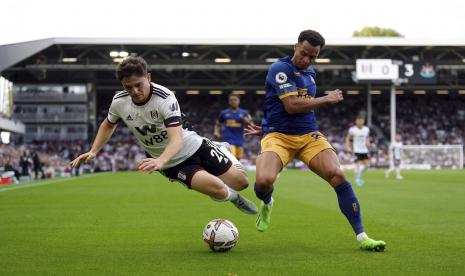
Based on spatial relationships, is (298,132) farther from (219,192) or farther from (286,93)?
(219,192)

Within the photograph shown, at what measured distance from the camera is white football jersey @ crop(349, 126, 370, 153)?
23.6m

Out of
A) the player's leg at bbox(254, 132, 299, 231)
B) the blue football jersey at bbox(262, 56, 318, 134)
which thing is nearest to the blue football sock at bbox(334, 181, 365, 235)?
the player's leg at bbox(254, 132, 299, 231)

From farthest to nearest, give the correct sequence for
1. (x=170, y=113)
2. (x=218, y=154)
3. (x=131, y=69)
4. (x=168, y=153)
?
1. (x=218, y=154)
2. (x=170, y=113)
3. (x=131, y=69)
4. (x=168, y=153)

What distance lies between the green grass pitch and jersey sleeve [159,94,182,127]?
4.54 ft

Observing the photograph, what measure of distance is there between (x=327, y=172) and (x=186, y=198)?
31.4 ft

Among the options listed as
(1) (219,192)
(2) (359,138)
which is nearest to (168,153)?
(1) (219,192)

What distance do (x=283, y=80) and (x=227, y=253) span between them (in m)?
2.03

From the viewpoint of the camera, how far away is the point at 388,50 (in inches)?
2090

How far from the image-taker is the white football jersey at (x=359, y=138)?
2362cm

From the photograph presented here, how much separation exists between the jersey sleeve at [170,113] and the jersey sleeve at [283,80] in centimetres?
125

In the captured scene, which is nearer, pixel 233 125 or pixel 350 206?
pixel 350 206

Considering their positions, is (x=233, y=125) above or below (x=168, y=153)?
below

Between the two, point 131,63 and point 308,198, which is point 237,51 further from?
point 131,63

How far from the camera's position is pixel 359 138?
77.9 feet
